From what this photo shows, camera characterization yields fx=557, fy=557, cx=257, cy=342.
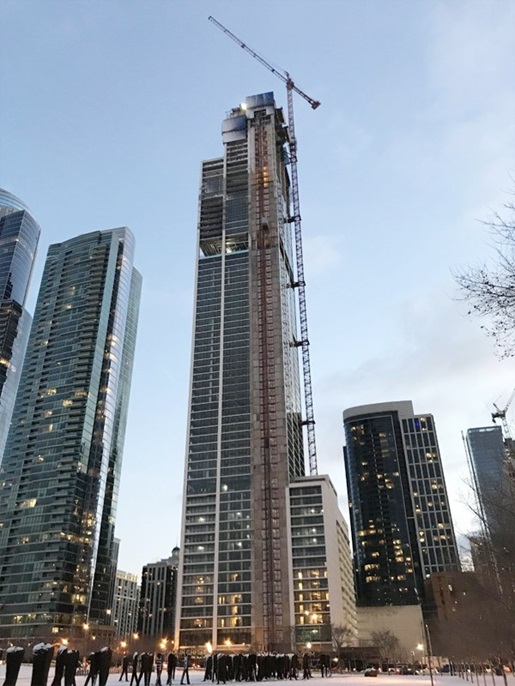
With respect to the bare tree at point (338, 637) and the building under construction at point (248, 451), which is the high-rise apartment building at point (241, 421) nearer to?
the building under construction at point (248, 451)

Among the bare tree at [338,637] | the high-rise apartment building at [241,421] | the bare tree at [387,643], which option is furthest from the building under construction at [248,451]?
the bare tree at [387,643]

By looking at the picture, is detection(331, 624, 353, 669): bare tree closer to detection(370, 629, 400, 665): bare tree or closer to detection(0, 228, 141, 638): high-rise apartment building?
detection(370, 629, 400, 665): bare tree

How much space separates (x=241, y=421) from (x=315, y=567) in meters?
42.6

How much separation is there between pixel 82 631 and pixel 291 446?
79694 millimetres

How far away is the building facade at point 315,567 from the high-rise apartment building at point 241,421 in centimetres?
244

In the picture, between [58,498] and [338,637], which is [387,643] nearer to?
[338,637]

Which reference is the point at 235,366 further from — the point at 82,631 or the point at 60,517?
the point at 82,631

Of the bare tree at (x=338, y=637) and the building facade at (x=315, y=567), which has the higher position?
the building facade at (x=315, y=567)

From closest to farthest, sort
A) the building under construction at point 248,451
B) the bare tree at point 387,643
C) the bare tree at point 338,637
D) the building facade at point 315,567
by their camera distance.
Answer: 1. the bare tree at point 338,637
2. the building facade at point 315,567
3. the building under construction at point 248,451
4. the bare tree at point 387,643

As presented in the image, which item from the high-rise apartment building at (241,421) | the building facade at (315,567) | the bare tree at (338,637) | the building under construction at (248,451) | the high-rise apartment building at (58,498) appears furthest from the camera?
the high-rise apartment building at (58,498)

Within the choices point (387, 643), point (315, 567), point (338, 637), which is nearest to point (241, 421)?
point (315, 567)

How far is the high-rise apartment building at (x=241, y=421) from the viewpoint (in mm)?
128250

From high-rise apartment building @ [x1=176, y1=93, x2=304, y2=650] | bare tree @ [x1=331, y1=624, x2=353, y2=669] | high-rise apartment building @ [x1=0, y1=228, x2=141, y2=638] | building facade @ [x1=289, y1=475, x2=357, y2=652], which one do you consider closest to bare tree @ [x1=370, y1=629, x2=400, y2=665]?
building facade @ [x1=289, y1=475, x2=357, y2=652]

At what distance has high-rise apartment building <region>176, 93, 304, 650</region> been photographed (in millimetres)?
128250
